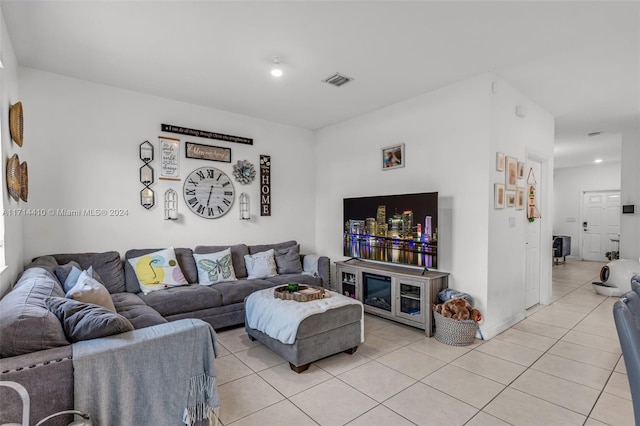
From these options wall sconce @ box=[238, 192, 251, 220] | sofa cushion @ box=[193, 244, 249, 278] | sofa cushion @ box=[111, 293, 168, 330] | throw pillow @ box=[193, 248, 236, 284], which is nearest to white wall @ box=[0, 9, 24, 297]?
sofa cushion @ box=[111, 293, 168, 330]

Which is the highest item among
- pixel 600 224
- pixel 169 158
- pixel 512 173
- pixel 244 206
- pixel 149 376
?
pixel 169 158

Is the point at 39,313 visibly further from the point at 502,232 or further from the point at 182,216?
the point at 502,232

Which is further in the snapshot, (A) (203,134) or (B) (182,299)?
(A) (203,134)

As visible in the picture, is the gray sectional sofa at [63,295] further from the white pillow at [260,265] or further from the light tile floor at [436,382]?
the light tile floor at [436,382]

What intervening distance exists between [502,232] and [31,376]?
151 inches

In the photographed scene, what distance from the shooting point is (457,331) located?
3078 mm

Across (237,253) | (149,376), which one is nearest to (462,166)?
(237,253)

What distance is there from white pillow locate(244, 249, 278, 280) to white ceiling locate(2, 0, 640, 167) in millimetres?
2019

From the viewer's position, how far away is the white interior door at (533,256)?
13.6 ft

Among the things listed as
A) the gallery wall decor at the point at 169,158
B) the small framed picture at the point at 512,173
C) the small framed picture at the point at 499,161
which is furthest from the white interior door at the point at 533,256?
the gallery wall decor at the point at 169,158

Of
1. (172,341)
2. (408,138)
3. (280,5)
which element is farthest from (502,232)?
(172,341)

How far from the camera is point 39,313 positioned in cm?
145

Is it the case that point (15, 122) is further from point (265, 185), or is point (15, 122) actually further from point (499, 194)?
point (499, 194)

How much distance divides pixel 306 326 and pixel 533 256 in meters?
3.44
